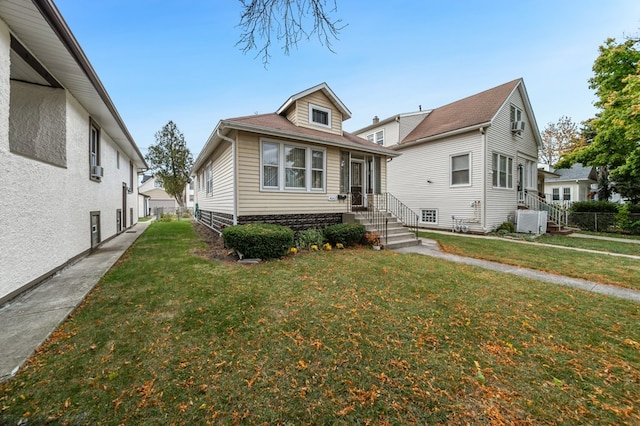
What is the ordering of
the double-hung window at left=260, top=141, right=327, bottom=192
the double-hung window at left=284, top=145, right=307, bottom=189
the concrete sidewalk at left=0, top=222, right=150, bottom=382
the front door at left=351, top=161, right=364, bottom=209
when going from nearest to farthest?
the concrete sidewalk at left=0, top=222, right=150, bottom=382 < the double-hung window at left=260, top=141, right=327, bottom=192 < the double-hung window at left=284, top=145, right=307, bottom=189 < the front door at left=351, top=161, right=364, bottom=209

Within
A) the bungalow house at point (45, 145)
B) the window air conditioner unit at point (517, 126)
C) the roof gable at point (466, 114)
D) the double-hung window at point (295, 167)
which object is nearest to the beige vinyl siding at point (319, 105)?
the double-hung window at point (295, 167)

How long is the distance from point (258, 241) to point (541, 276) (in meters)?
6.42

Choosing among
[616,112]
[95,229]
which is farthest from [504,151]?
[95,229]

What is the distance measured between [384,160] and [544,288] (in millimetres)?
7426

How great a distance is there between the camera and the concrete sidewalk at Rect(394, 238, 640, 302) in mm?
4543

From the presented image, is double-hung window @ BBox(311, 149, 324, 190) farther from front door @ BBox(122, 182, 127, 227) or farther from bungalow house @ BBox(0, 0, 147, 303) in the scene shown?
front door @ BBox(122, 182, 127, 227)

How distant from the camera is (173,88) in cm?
1750

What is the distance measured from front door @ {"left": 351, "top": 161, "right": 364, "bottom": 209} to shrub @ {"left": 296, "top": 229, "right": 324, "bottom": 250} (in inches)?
118

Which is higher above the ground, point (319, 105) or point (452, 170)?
point (319, 105)

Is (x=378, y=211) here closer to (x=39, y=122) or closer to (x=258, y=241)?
(x=258, y=241)

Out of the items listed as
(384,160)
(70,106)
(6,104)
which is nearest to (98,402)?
(6,104)

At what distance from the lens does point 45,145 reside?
17.4ft

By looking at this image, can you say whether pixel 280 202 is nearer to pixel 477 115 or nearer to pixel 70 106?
pixel 70 106

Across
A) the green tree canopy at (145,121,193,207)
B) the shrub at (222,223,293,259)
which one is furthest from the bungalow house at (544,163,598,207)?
the green tree canopy at (145,121,193,207)
